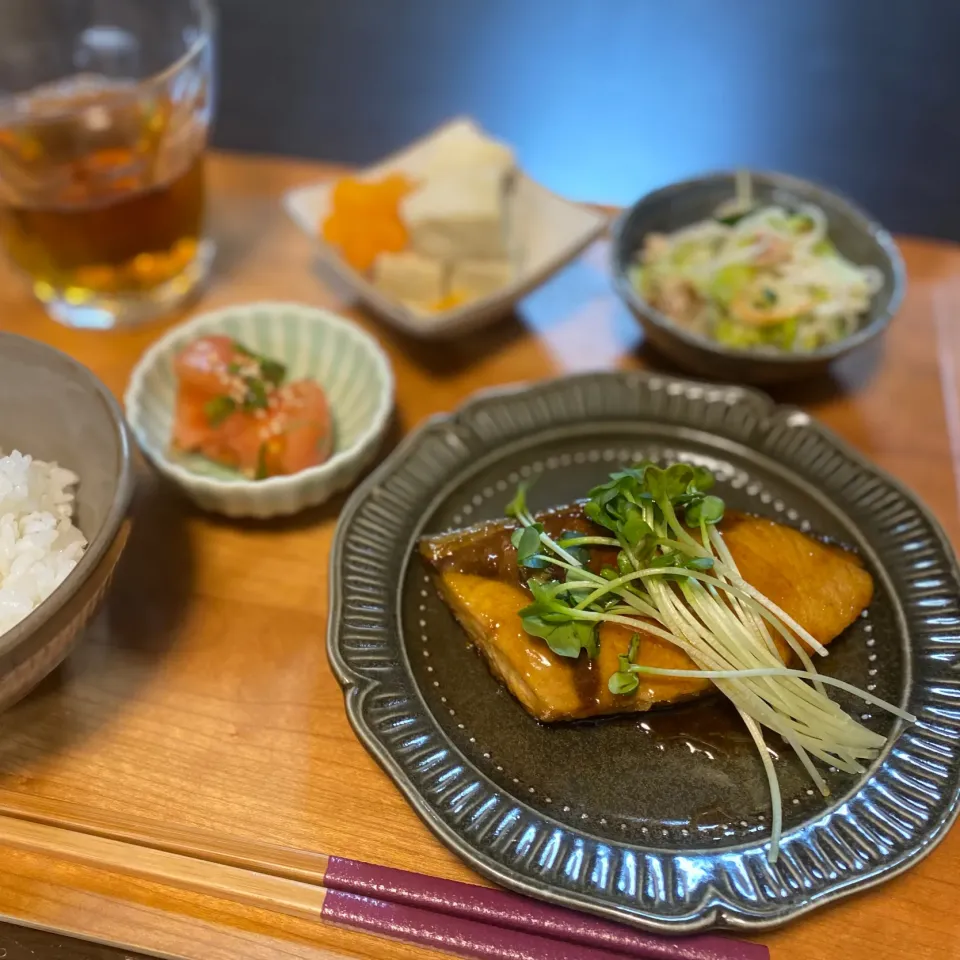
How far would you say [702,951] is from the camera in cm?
142

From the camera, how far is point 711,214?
2.71 m

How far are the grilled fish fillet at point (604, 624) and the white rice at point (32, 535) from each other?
0.69 m

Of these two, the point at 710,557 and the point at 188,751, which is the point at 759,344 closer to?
the point at 710,557

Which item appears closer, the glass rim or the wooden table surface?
the wooden table surface

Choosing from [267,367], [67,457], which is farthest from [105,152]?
[67,457]

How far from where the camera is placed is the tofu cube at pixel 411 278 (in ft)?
7.95

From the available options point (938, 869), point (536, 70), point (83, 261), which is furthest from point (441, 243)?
point (536, 70)

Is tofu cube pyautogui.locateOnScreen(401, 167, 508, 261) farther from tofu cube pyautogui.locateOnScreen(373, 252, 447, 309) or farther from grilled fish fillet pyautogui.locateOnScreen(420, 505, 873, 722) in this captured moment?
grilled fish fillet pyautogui.locateOnScreen(420, 505, 873, 722)

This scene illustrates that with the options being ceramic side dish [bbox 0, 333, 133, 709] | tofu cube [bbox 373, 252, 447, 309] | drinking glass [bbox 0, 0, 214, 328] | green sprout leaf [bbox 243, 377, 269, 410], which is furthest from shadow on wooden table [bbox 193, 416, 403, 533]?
drinking glass [bbox 0, 0, 214, 328]

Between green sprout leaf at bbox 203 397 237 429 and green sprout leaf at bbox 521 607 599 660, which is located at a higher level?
green sprout leaf at bbox 521 607 599 660

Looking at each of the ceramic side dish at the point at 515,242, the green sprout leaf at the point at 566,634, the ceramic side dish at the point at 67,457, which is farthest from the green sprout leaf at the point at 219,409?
the green sprout leaf at the point at 566,634

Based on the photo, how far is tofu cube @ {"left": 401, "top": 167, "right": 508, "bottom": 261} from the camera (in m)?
2.38

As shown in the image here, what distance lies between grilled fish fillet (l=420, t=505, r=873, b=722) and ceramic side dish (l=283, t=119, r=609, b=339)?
0.70 metres

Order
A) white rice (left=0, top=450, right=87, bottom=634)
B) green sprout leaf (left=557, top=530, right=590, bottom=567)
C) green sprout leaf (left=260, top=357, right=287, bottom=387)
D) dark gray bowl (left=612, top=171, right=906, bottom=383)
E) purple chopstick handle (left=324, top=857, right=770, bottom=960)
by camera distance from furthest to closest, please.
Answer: dark gray bowl (left=612, top=171, right=906, bottom=383) < green sprout leaf (left=260, top=357, right=287, bottom=387) < green sprout leaf (left=557, top=530, right=590, bottom=567) < white rice (left=0, top=450, right=87, bottom=634) < purple chopstick handle (left=324, top=857, right=770, bottom=960)
